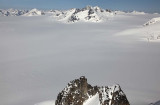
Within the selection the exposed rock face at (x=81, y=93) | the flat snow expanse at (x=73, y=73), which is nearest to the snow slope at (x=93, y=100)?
the exposed rock face at (x=81, y=93)

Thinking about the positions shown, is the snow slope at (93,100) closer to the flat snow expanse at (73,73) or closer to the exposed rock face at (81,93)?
the exposed rock face at (81,93)

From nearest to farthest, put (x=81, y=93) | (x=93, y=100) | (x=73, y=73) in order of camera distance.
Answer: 1. (x=93, y=100)
2. (x=81, y=93)
3. (x=73, y=73)

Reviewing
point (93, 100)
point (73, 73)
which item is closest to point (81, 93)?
point (93, 100)

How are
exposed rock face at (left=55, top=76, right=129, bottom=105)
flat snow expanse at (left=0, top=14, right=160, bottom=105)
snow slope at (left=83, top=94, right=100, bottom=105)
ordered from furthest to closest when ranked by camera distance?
1. flat snow expanse at (left=0, top=14, right=160, bottom=105)
2. snow slope at (left=83, top=94, right=100, bottom=105)
3. exposed rock face at (left=55, top=76, right=129, bottom=105)

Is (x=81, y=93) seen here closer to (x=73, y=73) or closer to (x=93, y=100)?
(x=93, y=100)

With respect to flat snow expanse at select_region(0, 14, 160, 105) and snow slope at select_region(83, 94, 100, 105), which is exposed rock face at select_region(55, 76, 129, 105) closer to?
snow slope at select_region(83, 94, 100, 105)

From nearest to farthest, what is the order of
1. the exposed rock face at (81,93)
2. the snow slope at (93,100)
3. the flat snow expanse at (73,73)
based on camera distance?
1. the exposed rock face at (81,93)
2. the snow slope at (93,100)
3. the flat snow expanse at (73,73)

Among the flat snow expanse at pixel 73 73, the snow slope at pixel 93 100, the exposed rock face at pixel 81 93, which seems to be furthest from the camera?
the flat snow expanse at pixel 73 73

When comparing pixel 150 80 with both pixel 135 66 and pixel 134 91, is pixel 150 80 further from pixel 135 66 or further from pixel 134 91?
pixel 135 66

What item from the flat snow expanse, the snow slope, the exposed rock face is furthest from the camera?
the flat snow expanse

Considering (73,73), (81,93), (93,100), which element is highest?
(73,73)

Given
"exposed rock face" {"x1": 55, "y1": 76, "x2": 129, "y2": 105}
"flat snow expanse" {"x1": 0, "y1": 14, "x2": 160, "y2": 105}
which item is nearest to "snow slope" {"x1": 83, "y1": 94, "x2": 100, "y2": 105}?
"exposed rock face" {"x1": 55, "y1": 76, "x2": 129, "y2": 105}
